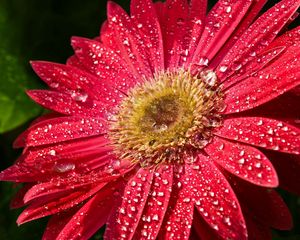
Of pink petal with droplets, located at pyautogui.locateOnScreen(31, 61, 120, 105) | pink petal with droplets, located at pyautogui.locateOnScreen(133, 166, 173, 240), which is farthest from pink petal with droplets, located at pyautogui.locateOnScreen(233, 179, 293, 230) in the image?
pink petal with droplets, located at pyautogui.locateOnScreen(31, 61, 120, 105)

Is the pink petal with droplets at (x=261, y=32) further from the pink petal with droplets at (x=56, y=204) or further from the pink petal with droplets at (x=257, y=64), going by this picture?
the pink petal with droplets at (x=56, y=204)

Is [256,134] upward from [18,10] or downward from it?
downward

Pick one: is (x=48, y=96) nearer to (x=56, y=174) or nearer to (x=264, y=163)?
(x=56, y=174)

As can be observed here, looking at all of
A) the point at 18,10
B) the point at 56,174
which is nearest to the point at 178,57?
the point at 56,174

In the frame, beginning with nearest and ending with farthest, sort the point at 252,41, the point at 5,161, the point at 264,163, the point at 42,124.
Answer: the point at 264,163 < the point at 252,41 < the point at 42,124 < the point at 5,161

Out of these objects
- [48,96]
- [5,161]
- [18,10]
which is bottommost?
[5,161]

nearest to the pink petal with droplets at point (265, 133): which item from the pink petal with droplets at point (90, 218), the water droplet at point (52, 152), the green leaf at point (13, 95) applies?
the pink petal with droplets at point (90, 218)
